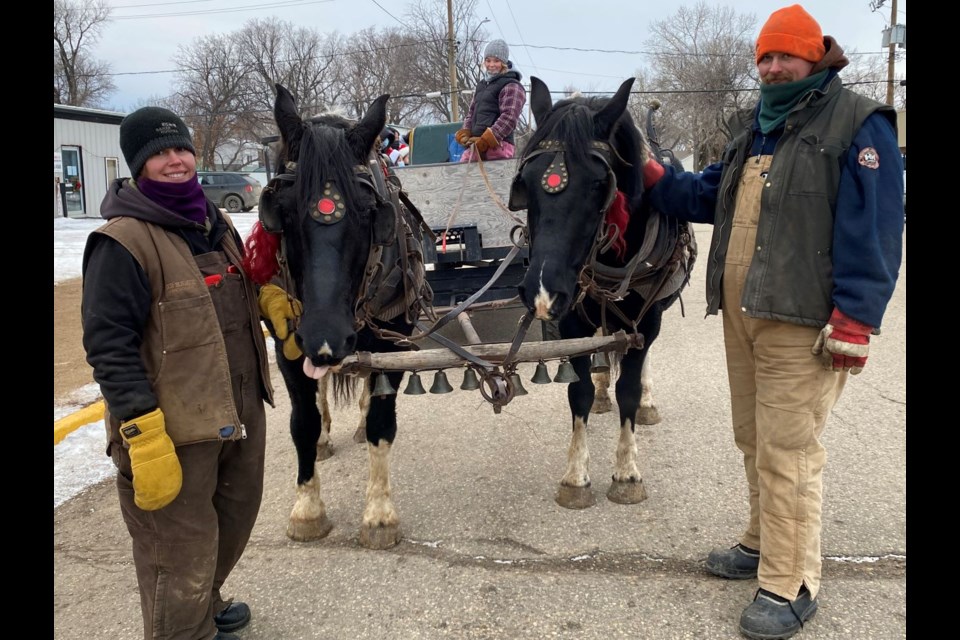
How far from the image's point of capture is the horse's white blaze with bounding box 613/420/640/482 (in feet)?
12.1

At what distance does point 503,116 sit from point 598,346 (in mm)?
2837

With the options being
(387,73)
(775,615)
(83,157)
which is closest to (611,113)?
(775,615)

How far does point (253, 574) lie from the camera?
10.0 ft

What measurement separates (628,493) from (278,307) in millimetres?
2228

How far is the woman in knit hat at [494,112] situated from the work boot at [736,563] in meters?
3.43

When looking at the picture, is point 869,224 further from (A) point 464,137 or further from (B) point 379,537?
(A) point 464,137

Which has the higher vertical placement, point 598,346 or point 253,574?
point 598,346

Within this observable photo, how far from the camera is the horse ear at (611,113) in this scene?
2863mm

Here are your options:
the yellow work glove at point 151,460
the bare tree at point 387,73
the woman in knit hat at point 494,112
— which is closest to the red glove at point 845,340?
the yellow work glove at point 151,460

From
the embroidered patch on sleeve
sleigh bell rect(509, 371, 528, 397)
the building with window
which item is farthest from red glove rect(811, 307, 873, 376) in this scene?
the building with window

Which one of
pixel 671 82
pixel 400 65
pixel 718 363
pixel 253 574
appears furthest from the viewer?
pixel 400 65
